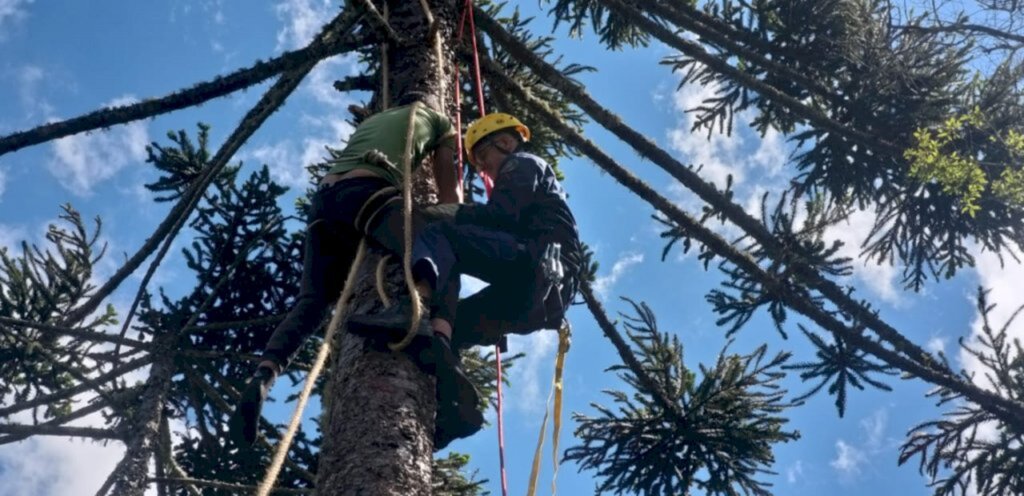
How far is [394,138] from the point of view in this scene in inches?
173

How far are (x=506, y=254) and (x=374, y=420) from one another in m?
1.16

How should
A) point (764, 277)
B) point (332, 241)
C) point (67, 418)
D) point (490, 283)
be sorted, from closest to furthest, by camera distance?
point (490, 283), point (332, 241), point (764, 277), point (67, 418)

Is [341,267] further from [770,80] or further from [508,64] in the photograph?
[770,80]

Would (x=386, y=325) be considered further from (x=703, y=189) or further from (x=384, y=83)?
(x=703, y=189)

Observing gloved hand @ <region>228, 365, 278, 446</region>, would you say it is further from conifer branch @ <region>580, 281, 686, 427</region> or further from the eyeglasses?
conifer branch @ <region>580, 281, 686, 427</region>

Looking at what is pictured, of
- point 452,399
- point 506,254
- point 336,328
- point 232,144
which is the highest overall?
point 232,144

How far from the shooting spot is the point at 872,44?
23.2ft

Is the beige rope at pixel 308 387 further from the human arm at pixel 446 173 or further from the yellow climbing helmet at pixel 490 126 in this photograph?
the yellow climbing helmet at pixel 490 126

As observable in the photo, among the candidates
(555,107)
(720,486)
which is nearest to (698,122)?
(555,107)

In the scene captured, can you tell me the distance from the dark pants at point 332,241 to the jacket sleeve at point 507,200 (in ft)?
0.88

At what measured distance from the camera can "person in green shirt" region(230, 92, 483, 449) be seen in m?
3.69

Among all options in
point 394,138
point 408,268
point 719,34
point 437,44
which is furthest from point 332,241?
point 719,34

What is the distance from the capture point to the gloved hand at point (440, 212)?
4051 mm

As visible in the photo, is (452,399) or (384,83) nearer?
(452,399)
